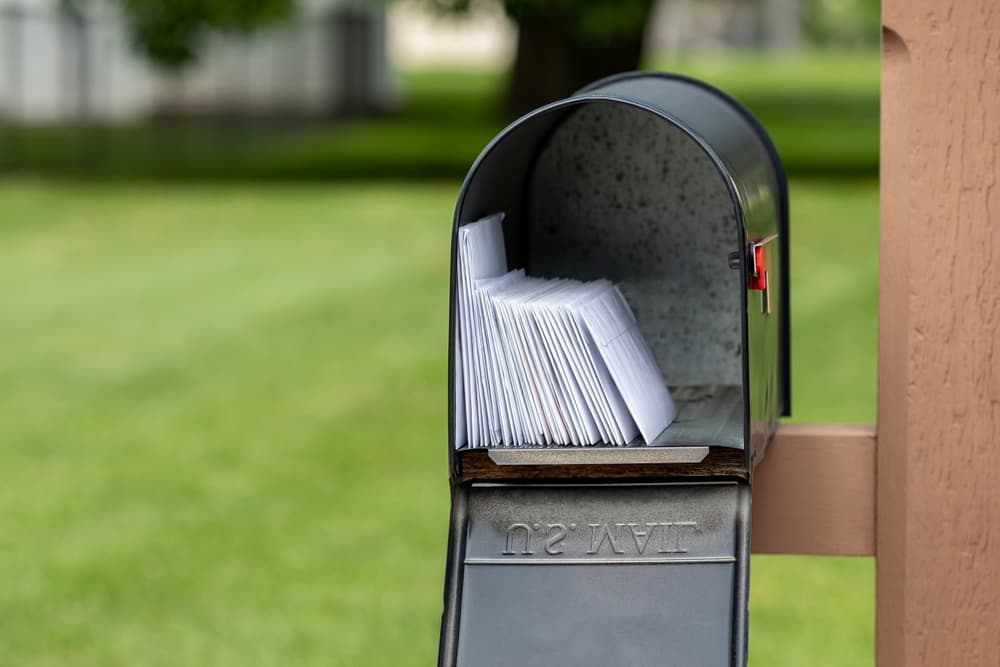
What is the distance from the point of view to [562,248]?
7.93ft

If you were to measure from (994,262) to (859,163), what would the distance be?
15693 mm

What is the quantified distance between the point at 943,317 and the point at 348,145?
1876 centimetres

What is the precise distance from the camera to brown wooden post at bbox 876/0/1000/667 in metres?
2.07

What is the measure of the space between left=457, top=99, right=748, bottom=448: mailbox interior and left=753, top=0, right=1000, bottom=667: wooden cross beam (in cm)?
30

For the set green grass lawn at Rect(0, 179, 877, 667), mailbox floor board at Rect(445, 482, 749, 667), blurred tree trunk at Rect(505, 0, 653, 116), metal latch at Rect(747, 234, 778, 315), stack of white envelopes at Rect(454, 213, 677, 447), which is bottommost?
green grass lawn at Rect(0, 179, 877, 667)

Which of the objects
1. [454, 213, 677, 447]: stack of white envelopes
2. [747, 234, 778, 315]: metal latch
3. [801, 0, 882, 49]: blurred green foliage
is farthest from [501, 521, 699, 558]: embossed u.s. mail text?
[801, 0, 882, 49]: blurred green foliage

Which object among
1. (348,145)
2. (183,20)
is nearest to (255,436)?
(183,20)

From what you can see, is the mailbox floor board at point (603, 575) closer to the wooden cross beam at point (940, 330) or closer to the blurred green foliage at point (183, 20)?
the wooden cross beam at point (940, 330)

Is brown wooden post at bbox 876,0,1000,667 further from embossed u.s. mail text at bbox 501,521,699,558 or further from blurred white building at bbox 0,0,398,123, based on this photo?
blurred white building at bbox 0,0,398,123

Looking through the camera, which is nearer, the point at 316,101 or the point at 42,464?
the point at 42,464

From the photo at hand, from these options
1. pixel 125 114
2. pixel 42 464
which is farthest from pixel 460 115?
pixel 42 464

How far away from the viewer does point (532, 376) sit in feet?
6.55

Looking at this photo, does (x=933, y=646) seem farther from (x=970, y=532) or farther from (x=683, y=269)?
(x=683, y=269)

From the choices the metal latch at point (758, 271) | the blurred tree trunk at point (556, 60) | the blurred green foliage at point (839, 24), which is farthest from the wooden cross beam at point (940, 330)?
the blurred green foliage at point (839, 24)
